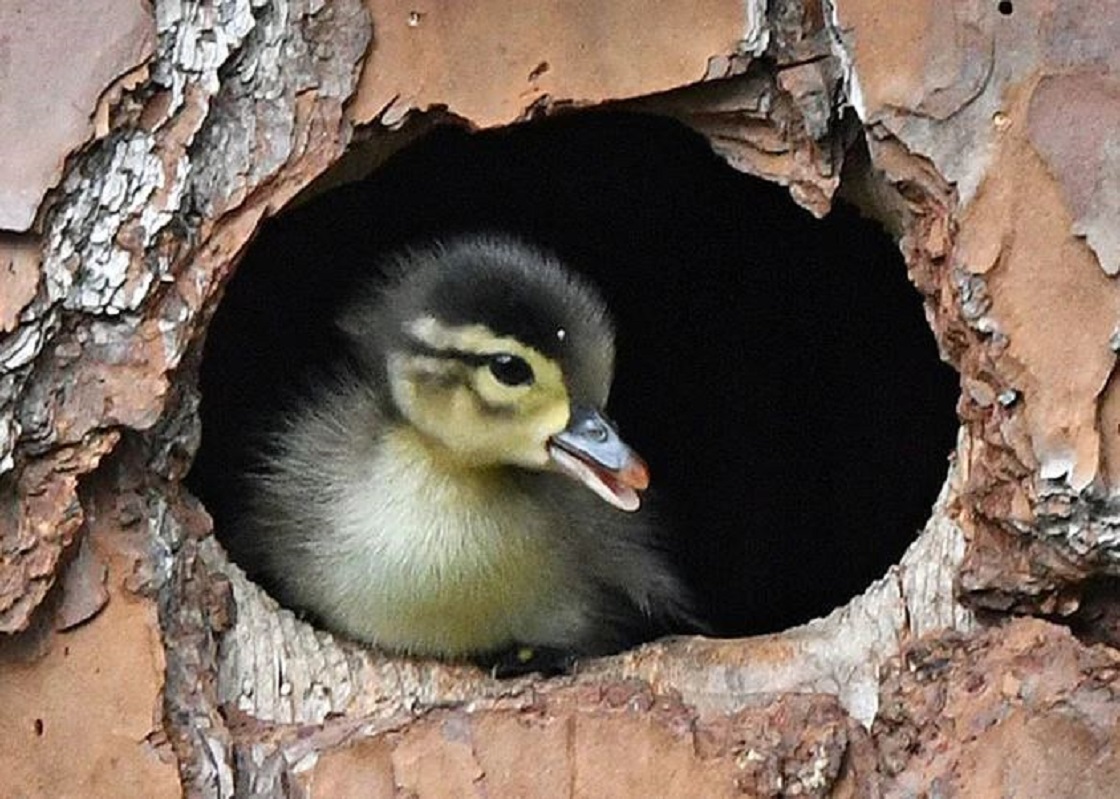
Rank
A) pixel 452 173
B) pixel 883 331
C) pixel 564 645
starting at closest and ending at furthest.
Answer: pixel 564 645 < pixel 452 173 < pixel 883 331

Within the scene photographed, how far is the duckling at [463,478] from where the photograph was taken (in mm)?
2051

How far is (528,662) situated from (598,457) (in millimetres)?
237

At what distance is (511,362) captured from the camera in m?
2.04

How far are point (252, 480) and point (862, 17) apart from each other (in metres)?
0.83

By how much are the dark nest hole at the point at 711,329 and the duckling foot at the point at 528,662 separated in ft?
1.84

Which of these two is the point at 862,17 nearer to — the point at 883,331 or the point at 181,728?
the point at 181,728

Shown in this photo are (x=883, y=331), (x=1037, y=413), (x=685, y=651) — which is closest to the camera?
(x=1037, y=413)

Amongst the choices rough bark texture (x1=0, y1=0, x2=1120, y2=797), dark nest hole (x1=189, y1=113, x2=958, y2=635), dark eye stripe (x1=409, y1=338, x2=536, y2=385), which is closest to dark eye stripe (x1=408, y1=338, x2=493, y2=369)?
dark eye stripe (x1=409, y1=338, x2=536, y2=385)

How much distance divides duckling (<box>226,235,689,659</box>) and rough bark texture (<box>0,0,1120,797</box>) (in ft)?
0.70

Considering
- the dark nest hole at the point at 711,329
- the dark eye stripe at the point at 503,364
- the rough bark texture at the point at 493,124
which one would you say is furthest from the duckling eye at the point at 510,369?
the dark nest hole at the point at 711,329

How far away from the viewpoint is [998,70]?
5.95ft

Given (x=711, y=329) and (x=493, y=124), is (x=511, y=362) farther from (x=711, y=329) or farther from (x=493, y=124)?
(x=711, y=329)

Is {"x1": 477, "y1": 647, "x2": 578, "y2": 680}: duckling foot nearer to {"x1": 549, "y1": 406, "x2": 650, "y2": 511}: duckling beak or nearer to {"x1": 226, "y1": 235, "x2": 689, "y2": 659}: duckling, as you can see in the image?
{"x1": 226, "y1": 235, "x2": 689, "y2": 659}: duckling

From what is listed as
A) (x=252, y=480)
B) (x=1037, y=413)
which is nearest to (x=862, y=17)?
(x=1037, y=413)
